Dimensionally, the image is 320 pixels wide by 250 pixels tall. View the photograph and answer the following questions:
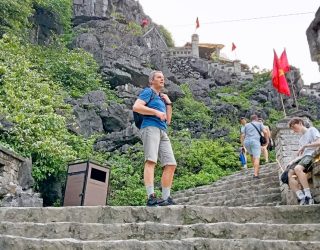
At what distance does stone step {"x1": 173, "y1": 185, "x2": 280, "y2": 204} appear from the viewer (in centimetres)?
818

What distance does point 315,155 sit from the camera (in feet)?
18.3

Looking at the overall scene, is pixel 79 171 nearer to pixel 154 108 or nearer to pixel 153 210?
pixel 154 108

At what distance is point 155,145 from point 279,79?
27.4 feet

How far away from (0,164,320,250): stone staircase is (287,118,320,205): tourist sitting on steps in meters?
0.79

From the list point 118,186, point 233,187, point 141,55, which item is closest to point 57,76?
point 141,55

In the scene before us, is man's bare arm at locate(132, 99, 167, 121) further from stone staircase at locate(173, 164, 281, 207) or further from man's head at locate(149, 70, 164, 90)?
stone staircase at locate(173, 164, 281, 207)

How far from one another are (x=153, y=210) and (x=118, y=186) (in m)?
6.84

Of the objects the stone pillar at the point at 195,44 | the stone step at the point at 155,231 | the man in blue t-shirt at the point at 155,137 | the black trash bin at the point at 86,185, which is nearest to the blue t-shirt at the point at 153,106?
the man in blue t-shirt at the point at 155,137

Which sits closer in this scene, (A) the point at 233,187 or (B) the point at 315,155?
(B) the point at 315,155

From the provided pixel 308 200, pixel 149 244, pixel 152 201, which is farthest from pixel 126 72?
pixel 149 244

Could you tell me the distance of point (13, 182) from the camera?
313 inches

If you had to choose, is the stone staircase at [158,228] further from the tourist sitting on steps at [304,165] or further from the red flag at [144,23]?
the red flag at [144,23]

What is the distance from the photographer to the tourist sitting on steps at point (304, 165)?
18.3ft

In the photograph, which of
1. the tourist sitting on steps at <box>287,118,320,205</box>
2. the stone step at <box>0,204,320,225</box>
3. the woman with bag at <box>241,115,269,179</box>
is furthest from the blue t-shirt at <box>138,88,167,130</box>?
the woman with bag at <box>241,115,269,179</box>
